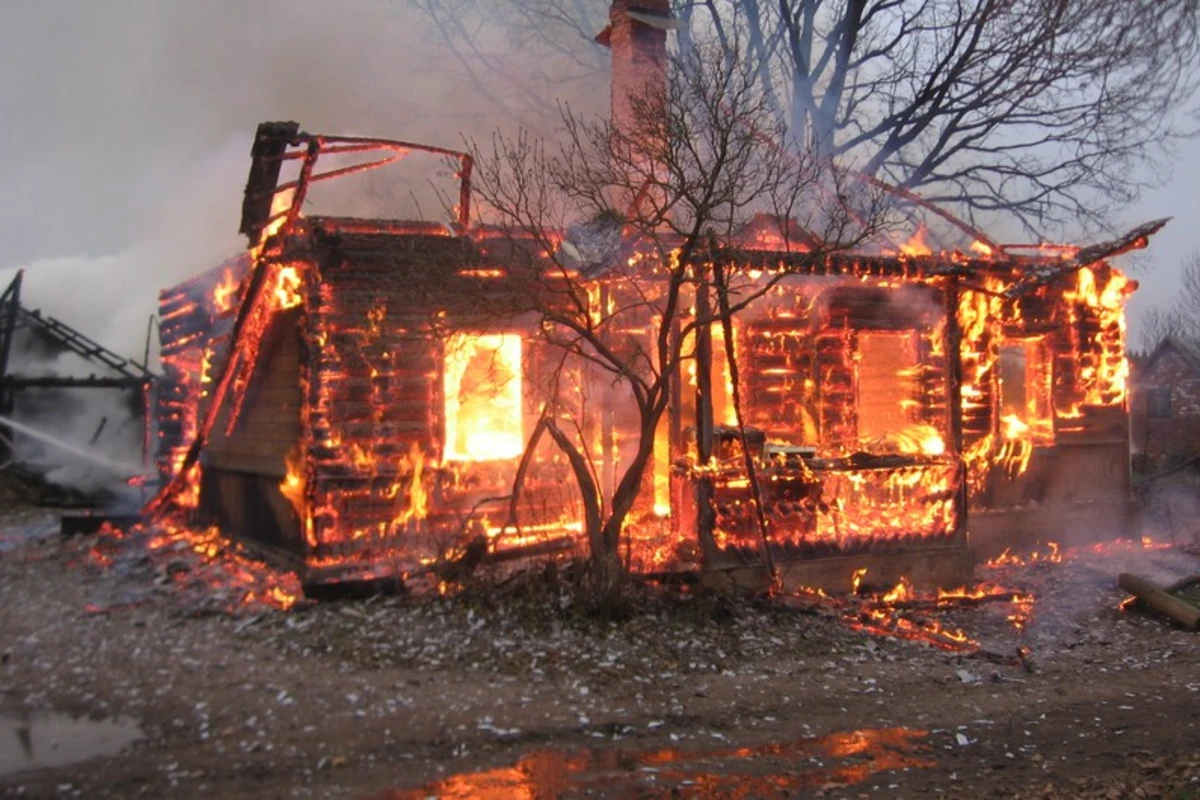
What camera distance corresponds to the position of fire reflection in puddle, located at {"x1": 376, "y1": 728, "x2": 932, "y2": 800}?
5336 mm

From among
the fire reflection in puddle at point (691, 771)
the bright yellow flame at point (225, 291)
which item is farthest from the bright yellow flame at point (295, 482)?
the fire reflection in puddle at point (691, 771)

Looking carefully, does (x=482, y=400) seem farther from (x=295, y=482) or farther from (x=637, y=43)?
(x=637, y=43)

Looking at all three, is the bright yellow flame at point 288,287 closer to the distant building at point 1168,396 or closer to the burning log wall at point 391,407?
the burning log wall at point 391,407

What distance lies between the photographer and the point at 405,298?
37.6 ft

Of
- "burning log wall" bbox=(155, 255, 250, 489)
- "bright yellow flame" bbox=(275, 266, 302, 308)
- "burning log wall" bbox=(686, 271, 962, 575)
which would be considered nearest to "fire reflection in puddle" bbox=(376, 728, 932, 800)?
"burning log wall" bbox=(686, 271, 962, 575)

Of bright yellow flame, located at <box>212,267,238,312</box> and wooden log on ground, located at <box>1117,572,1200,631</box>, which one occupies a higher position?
bright yellow flame, located at <box>212,267,238,312</box>

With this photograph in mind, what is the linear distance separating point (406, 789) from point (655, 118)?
6.18 metres

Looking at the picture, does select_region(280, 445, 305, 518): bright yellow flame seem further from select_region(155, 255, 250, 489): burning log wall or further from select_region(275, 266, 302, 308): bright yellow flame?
select_region(155, 255, 250, 489): burning log wall

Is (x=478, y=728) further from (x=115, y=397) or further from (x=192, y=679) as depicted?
(x=115, y=397)

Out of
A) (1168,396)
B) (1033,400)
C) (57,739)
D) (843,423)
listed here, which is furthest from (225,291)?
(1168,396)

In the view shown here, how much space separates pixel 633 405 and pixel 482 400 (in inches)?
77.3

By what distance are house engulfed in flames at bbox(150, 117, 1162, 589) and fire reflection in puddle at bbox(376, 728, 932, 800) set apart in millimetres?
3649

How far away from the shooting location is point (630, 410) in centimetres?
1254

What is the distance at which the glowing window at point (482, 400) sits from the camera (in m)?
11.9
